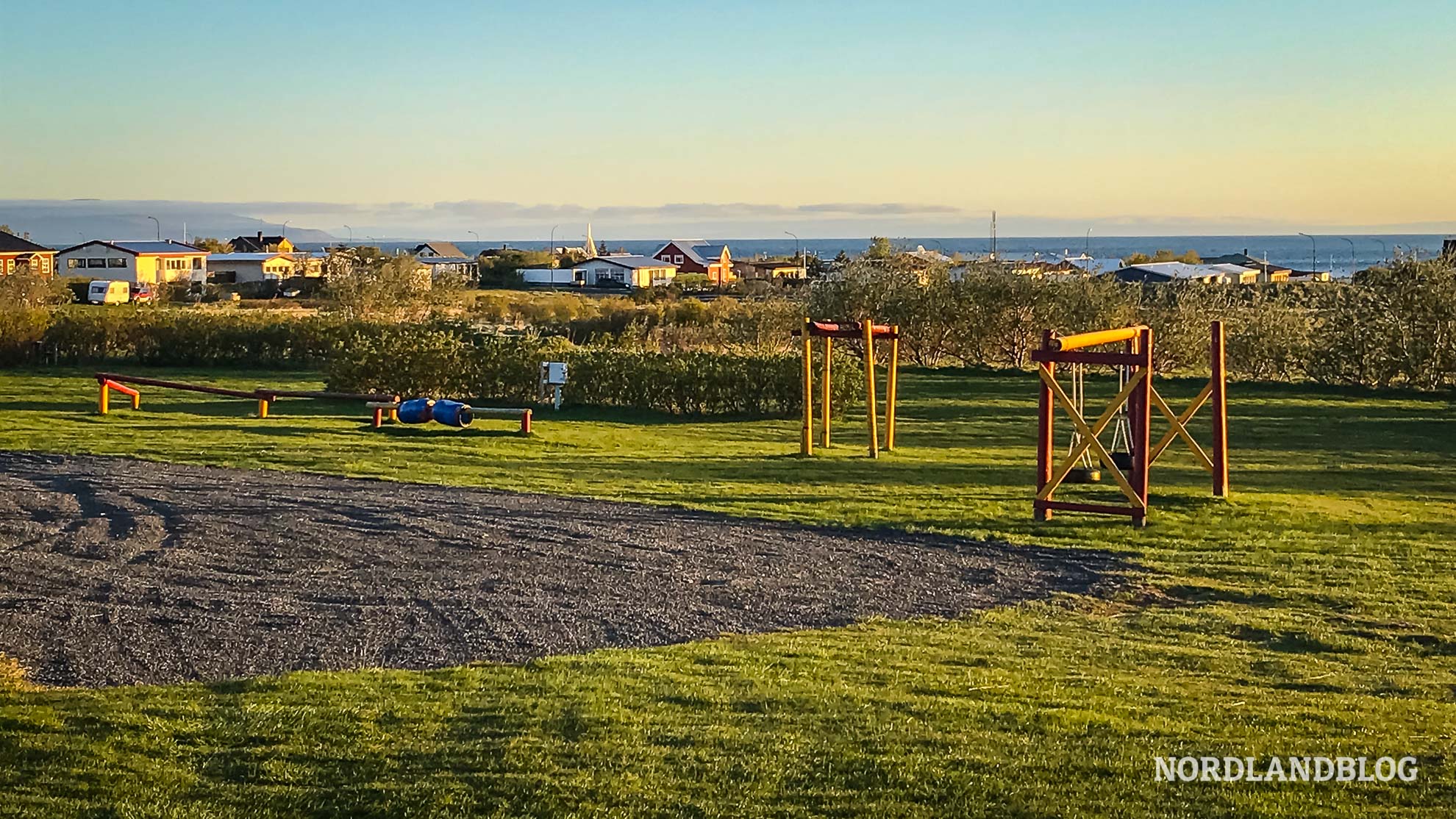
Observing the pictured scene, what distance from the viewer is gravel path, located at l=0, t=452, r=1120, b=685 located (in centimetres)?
748

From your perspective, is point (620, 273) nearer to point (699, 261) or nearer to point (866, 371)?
point (699, 261)

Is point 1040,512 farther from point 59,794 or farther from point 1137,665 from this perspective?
point 59,794

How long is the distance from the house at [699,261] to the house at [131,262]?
32239 mm

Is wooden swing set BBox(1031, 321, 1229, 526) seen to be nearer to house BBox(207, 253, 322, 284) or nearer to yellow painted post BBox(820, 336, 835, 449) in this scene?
yellow painted post BBox(820, 336, 835, 449)

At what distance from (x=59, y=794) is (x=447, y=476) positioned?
919cm

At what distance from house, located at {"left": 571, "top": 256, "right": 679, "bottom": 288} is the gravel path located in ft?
255

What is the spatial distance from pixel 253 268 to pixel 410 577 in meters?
84.6

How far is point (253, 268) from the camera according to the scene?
88.4 m

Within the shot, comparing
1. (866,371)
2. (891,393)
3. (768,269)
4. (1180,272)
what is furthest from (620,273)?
(866,371)

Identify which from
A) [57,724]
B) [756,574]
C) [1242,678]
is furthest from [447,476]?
[1242,678]

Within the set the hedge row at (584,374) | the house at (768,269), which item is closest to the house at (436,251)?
the house at (768,269)

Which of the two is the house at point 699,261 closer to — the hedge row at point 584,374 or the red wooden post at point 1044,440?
the hedge row at point 584,374

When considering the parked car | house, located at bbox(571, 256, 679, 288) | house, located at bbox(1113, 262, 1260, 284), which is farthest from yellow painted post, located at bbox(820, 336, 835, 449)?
house, located at bbox(571, 256, 679, 288)

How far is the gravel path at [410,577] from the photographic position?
7477 millimetres
